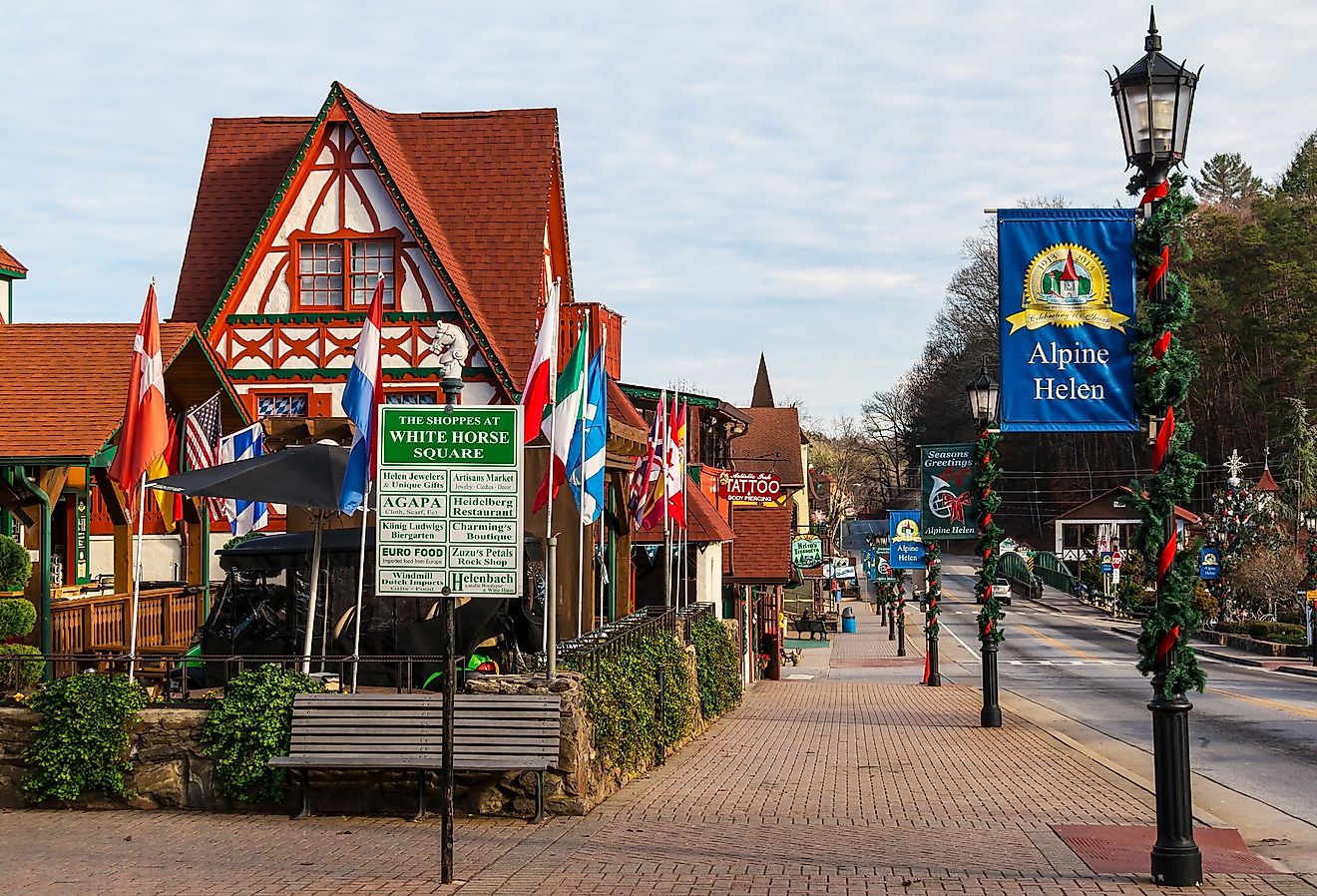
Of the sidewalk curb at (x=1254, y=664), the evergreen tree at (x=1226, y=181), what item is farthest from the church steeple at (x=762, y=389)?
the sidewalk curb at (x=1254, y=664)

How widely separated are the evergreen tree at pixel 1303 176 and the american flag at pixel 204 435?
7887 cm

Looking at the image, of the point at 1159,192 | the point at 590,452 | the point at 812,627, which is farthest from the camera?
the point at 812,627

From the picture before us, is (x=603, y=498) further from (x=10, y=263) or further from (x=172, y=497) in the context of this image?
(x=10, y=263)

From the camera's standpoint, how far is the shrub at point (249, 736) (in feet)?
39.1

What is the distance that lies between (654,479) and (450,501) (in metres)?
13.0

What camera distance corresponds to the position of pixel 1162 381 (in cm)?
998

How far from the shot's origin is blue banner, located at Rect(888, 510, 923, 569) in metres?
36.0

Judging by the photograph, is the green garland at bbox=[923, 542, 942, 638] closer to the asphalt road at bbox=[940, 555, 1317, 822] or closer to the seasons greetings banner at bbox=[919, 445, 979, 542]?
the asphalt road at bbox=[940, 555, 1317, 822]

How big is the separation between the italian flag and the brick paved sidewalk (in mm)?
3575

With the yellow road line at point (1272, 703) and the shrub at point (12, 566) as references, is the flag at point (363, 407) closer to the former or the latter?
the shrub at point (12, 566)

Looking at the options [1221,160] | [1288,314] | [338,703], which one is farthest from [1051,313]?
[1221,160]

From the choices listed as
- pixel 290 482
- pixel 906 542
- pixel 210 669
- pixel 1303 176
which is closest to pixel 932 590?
pixel 906 542

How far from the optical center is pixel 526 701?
1179 cm

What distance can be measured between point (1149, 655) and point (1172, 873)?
1.43 meters
